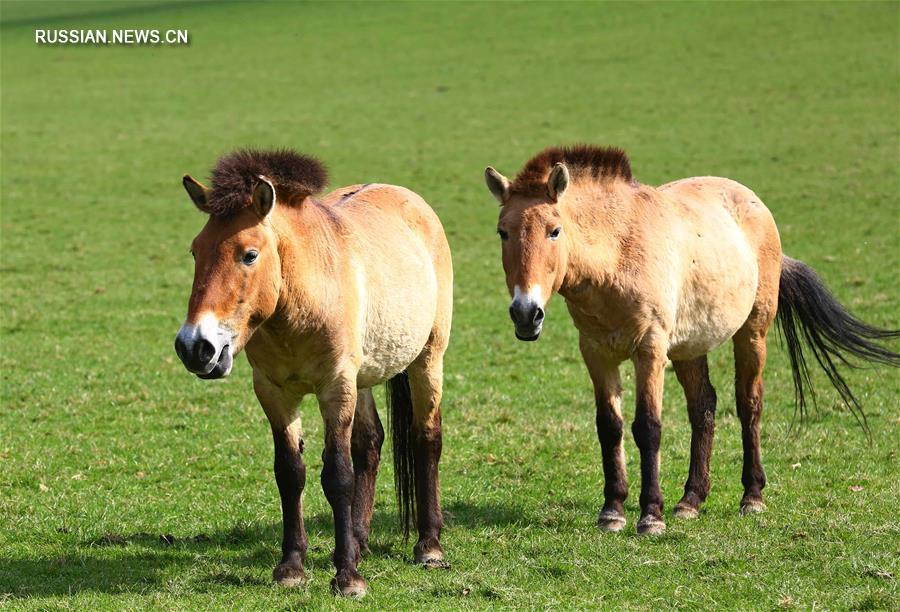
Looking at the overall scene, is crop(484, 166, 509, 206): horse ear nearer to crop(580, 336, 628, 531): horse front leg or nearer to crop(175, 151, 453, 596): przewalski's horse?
crop(175, 151, 453, 596): przewalski's horse

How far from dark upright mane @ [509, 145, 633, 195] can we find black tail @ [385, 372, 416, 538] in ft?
4.80

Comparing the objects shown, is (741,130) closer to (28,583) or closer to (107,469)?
(107,469)

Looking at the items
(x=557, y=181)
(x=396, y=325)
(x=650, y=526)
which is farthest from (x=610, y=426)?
(x=396, y=325)

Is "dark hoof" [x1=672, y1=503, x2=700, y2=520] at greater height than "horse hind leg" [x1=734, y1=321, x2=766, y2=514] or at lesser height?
lesser

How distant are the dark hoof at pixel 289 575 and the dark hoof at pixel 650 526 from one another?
2188 millimetres

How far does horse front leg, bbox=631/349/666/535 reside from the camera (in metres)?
7.41

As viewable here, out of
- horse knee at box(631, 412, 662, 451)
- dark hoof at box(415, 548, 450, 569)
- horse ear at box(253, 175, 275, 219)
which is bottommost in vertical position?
dark hoof at box(415, 548, 450, 569)

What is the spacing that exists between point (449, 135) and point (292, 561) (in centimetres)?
2443

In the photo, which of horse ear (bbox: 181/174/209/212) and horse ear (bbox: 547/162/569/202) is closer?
horse ear (bbox: 181/174/209/212)

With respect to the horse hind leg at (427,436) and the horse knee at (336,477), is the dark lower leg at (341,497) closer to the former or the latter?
the horse knee at (336,477)

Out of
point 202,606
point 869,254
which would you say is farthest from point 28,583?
point 869,254

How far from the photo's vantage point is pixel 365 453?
7254mm

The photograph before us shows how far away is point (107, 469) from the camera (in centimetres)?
918

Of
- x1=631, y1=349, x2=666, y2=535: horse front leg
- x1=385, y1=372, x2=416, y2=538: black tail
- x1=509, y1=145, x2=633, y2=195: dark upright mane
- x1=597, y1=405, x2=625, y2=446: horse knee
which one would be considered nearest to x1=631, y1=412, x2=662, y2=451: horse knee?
x1=631, y1=349, x2=666, y2=535: horse front leg
